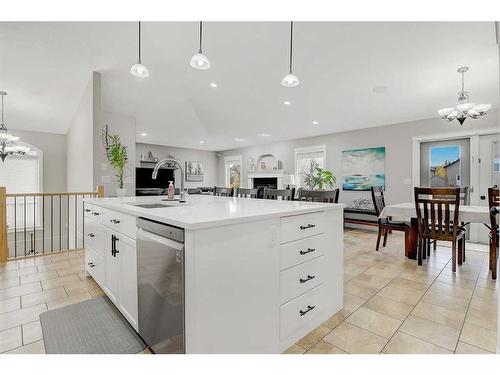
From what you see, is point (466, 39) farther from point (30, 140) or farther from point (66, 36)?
point (30, 140)

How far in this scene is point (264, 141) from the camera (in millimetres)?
8000

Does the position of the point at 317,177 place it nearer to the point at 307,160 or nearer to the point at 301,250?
the point at 307,160

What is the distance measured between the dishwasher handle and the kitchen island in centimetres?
1

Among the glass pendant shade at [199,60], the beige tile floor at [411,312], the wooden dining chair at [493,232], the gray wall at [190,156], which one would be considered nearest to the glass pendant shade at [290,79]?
the glass pendant shade at [199,60]

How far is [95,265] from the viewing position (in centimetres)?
247

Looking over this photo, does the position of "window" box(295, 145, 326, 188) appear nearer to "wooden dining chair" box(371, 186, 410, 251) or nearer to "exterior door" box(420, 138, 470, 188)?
"exterior door" box(420, 138, 470, 188)

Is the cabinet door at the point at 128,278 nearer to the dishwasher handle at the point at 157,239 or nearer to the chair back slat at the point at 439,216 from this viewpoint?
the dishwasher handle at the point at 157,239

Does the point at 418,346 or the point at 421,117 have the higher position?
the point at 421,117

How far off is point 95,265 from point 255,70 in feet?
12.3

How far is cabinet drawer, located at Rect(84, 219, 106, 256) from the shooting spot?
2240 millimetres

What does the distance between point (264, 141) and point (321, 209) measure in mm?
6424

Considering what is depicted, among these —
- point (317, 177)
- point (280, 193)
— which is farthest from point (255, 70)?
point (317, 177)

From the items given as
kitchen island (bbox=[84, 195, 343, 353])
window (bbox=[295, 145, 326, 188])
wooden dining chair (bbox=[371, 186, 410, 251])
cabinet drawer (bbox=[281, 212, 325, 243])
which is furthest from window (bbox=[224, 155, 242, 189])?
cabinet drawer (bbox=[281, 212, 325, 243])
